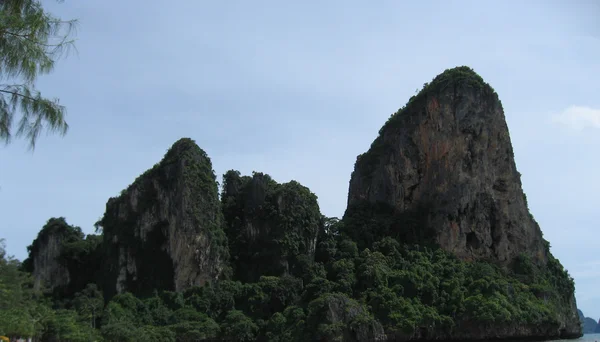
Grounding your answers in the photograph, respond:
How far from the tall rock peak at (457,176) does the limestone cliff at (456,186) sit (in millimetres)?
87

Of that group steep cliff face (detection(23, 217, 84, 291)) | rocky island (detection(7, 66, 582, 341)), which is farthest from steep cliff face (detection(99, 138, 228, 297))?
steep cliff face (detection(23, 217, 84, 291))

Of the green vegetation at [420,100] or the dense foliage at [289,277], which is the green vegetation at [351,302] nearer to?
the dense foliage at [289,277]

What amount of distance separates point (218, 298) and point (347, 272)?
33.1 feet

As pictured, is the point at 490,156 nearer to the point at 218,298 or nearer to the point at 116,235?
the point at 218,298

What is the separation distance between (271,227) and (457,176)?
Result: 1691 cm

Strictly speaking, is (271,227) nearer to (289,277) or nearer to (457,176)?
(289,277)

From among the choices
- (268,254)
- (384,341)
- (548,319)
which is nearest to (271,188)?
(268,254)

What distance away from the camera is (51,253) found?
60.8 m

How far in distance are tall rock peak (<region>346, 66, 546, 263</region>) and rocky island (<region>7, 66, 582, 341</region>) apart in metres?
0.13

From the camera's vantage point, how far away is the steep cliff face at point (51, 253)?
197 feet

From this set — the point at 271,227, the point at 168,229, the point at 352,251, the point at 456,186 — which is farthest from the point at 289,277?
the point at 456,186

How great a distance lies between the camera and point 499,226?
57469 mm

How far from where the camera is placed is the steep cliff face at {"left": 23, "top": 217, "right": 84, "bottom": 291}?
60.2 metres

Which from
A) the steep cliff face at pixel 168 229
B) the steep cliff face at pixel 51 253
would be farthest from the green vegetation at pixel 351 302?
the steep cliff face at pixel 51 253
